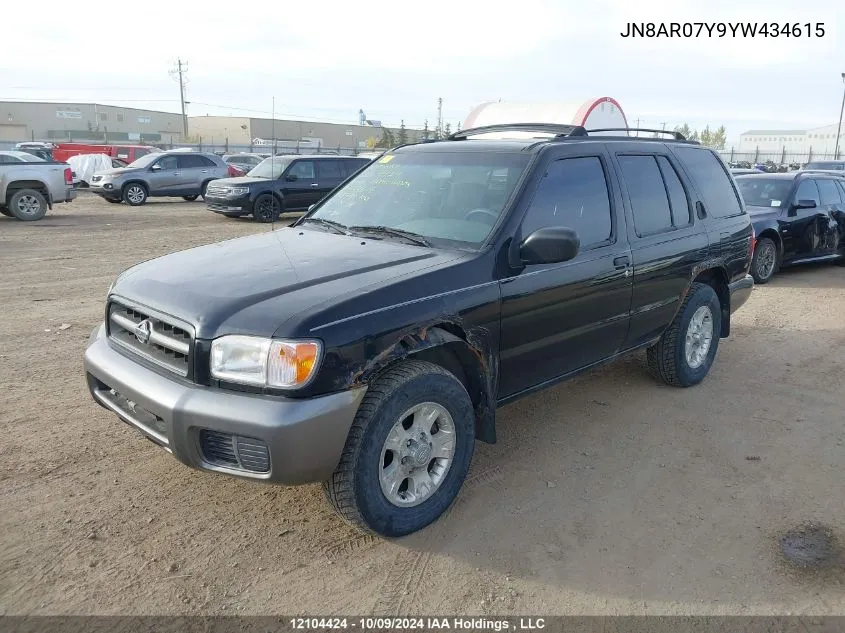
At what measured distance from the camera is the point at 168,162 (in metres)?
20.2

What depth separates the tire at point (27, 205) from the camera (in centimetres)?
1454

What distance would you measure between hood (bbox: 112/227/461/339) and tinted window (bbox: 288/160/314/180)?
44.5 feet

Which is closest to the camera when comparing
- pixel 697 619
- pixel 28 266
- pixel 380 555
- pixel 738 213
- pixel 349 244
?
pixel 697 619

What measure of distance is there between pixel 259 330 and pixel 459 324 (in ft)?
3.25

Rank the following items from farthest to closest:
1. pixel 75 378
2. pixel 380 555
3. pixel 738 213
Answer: pixel 738 213 < pixel 75 378 < pixel 380 555

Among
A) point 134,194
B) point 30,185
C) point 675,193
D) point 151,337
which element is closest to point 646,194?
point 675,193

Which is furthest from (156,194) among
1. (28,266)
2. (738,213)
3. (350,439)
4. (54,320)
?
(350,439)

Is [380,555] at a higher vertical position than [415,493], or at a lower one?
lower

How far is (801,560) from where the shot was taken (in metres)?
3.15

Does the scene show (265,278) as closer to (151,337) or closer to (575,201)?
(151,337)

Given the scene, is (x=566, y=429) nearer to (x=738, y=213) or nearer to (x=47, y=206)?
(x=738, y=213)

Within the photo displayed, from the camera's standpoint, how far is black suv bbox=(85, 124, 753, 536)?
281 centimetres

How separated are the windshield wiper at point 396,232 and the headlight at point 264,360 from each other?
118cm

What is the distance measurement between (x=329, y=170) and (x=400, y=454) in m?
15.3
